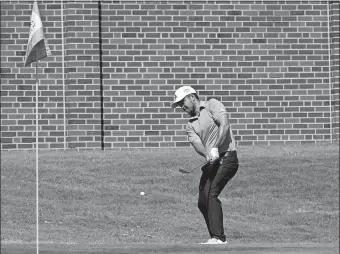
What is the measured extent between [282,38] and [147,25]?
96.1 inches

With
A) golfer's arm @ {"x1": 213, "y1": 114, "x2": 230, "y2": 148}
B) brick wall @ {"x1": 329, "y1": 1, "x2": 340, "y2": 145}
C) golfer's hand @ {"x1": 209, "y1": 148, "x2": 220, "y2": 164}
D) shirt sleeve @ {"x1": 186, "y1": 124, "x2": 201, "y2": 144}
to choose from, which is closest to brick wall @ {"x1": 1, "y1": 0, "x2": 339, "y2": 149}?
brick wall @ {"x1": 329, "y1": 1, "x2": 340, "y2": 145}

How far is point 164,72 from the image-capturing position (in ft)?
64.7

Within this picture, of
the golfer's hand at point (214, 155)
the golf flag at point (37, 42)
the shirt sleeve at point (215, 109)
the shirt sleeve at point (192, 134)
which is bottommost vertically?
the golfer's hand at point (214, 155)

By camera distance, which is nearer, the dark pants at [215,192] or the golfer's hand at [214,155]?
the golfer's hand at [214,155]

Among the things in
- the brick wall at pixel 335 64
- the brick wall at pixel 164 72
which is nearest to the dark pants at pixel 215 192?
the brick wall at pixel 164 72

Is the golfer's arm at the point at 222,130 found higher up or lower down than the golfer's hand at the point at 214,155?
higher up

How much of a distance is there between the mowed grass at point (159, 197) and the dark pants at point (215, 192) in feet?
6.88

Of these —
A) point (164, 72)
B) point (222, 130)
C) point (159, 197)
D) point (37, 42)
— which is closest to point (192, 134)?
point (222, 130)

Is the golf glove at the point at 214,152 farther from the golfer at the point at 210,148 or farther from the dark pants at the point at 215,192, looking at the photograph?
the dark pants at the point at 215,192

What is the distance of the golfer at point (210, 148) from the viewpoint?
12.9 meters

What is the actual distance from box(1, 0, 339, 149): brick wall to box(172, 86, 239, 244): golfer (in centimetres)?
664

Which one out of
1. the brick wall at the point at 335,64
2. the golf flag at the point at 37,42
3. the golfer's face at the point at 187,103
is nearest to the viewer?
the golf flag at the point at 37,42

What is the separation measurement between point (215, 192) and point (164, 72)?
7.00 metres

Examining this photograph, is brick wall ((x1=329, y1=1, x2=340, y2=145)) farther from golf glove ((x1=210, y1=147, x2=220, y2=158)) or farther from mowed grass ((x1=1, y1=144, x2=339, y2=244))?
golf glove ((x1=210, y1=147, x2=220, y2=158))
